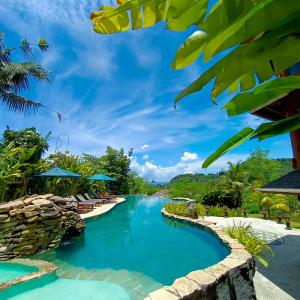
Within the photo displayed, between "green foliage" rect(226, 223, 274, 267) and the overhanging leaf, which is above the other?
the overhanging leaf

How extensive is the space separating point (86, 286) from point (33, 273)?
153cm

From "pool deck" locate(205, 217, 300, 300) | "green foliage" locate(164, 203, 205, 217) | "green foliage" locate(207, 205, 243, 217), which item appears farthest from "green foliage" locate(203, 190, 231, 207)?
"pool deck" locate(205, 217, 300, 300)

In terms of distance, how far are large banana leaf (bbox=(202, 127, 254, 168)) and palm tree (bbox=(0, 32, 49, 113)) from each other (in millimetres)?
14348

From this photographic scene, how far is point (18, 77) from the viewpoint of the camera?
13.5 m

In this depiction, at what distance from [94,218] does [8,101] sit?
8162 millimetres

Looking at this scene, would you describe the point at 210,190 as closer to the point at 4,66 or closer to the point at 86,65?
the point at 86,65

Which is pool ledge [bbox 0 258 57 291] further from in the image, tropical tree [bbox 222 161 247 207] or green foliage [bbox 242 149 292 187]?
green foliage [bbox 242 149 292 187]

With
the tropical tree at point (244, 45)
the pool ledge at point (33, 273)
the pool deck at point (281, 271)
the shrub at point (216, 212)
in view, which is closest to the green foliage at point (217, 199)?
the shrub at point (216, 212)

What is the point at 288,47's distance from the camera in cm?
72

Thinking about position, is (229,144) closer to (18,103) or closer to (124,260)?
(124,260)

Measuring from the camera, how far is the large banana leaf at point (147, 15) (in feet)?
2.67

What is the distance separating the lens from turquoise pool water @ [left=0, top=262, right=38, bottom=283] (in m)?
7.14

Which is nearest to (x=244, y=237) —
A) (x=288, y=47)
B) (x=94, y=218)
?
(x=288, y=47)

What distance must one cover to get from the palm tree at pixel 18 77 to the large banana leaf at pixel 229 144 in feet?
47.1
